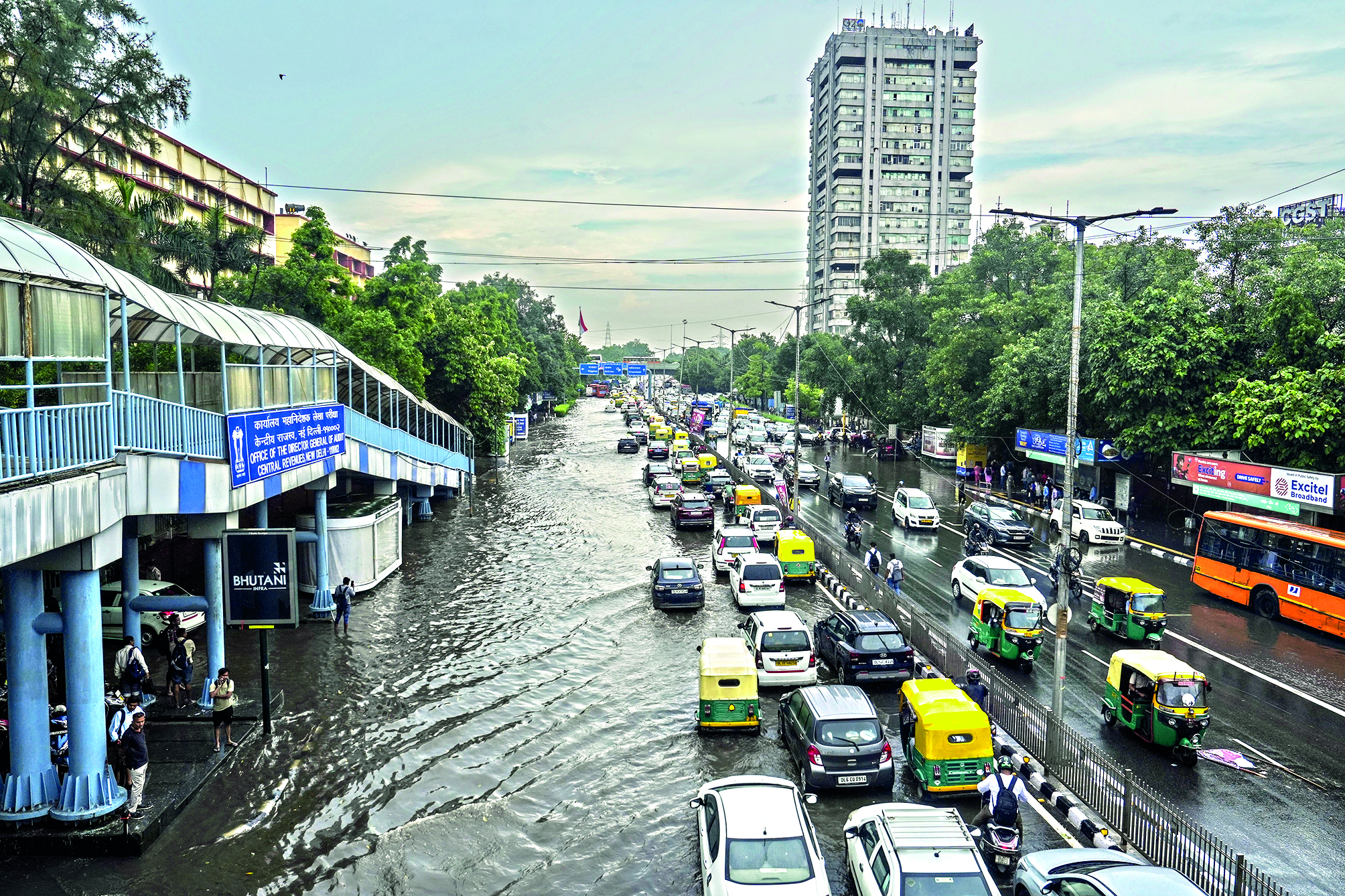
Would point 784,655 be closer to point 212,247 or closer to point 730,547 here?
point 730,547

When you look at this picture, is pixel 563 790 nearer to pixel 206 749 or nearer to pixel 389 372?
pixel 206 749

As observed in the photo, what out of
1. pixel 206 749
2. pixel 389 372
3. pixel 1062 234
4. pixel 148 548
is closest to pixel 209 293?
pixel 389 372

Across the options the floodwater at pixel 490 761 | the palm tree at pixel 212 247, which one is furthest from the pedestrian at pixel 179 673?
the palm tree at pixel 212 247

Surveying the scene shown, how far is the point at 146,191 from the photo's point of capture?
71562mm

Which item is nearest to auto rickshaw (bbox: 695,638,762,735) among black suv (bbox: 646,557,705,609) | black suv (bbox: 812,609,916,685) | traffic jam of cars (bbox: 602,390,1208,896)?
traffic jam of cars (bbox: 602,390,1208,896)

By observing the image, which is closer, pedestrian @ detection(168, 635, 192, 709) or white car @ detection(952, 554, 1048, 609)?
pedestrian @ detection(168, 635, 192, 709)

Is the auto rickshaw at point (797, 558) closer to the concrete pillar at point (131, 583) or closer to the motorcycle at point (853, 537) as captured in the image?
the motorcycle at point (853, 537)

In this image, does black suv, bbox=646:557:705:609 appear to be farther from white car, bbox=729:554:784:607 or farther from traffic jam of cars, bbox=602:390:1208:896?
white car, bbox=729:554:784:607

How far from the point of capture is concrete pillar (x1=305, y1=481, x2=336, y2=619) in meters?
24.6

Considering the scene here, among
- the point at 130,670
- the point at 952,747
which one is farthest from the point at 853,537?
the point at 130,670

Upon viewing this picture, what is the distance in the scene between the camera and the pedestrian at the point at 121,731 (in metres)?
13.4

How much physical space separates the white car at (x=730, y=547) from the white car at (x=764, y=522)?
4.60 feet

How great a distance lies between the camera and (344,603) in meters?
23.4

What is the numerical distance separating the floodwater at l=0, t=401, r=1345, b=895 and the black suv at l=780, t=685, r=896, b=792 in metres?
0.39
